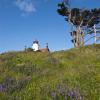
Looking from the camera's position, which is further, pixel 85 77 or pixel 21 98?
pixel 85 77

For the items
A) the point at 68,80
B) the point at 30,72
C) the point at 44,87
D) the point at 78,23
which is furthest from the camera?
the point at 78,23

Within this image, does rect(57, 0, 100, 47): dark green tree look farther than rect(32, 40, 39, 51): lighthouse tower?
Yes

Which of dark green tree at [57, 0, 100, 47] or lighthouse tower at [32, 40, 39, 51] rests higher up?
dark green tree at [57, 0, 100, 47]

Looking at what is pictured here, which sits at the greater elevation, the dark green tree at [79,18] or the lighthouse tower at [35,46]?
the dark green tree at [79,18]

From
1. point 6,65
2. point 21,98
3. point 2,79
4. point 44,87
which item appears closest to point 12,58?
point 6,65

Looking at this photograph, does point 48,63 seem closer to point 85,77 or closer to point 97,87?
point 85,77

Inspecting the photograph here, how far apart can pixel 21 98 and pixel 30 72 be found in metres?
3.89

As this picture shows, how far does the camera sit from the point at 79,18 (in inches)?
1624

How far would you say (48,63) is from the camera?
1248 centimetres

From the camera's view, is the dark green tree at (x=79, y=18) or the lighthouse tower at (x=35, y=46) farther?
the dark green tree at (x=79, y=18)

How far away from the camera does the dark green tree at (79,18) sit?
134 ft

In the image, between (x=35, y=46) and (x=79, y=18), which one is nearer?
(x=35, y=46)

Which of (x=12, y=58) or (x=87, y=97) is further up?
(x=12, y=58)

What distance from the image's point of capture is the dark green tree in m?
40.7
